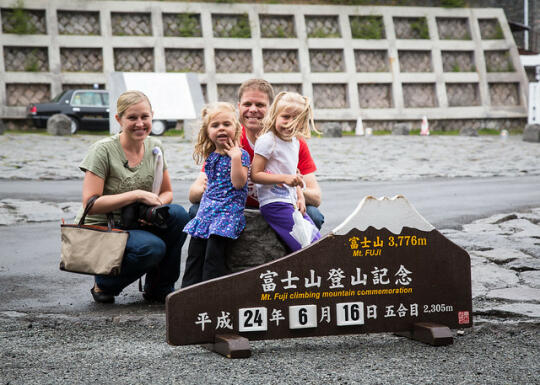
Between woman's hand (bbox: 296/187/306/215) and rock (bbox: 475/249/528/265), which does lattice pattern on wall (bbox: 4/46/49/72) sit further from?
woman's hand (bbox: 296/187/306/215)

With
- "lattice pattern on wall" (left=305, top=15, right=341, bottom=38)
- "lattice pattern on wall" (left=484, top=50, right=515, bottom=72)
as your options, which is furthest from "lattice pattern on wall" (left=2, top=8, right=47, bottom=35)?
"lattice pattern on wall" (left=484, top=50, right=515, bottom=72)

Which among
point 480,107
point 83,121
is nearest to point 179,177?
point 83,121

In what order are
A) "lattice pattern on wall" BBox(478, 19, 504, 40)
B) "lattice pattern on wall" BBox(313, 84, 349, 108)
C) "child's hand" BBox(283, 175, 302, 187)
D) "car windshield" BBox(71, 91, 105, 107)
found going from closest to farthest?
"child's hand" BBox(283, 175, 302, 187) → "car windshield" BBox(71, 91, 105, 107) → "lattice pattern on wall" BBox(313, 84, 349, 108) → "lattice pattern on wall" BBox(478, 19, 504, 40)

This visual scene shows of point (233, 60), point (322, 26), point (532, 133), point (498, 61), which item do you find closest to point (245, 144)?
point (532, 133)

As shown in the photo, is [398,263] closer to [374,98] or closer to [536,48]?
[374,98]

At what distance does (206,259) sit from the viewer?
4.06 m

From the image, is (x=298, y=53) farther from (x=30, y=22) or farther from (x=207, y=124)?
(x=207, y=124)

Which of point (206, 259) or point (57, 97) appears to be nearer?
point (206, 259)

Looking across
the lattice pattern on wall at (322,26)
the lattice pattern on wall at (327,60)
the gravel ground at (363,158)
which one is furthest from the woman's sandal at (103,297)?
the lattice pattern on wall at (322,26)

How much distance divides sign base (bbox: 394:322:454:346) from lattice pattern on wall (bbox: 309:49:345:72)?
71.3ft

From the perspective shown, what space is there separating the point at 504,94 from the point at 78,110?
1478 centimetres

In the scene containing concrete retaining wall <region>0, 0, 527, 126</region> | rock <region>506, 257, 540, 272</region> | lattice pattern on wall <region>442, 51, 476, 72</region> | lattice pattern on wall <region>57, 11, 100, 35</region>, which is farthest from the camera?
lattice pattern on wall <region>442, 51, 476, 72</region>

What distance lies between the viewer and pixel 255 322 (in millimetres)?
3547

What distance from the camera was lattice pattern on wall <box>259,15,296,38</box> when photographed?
24.8 meters
